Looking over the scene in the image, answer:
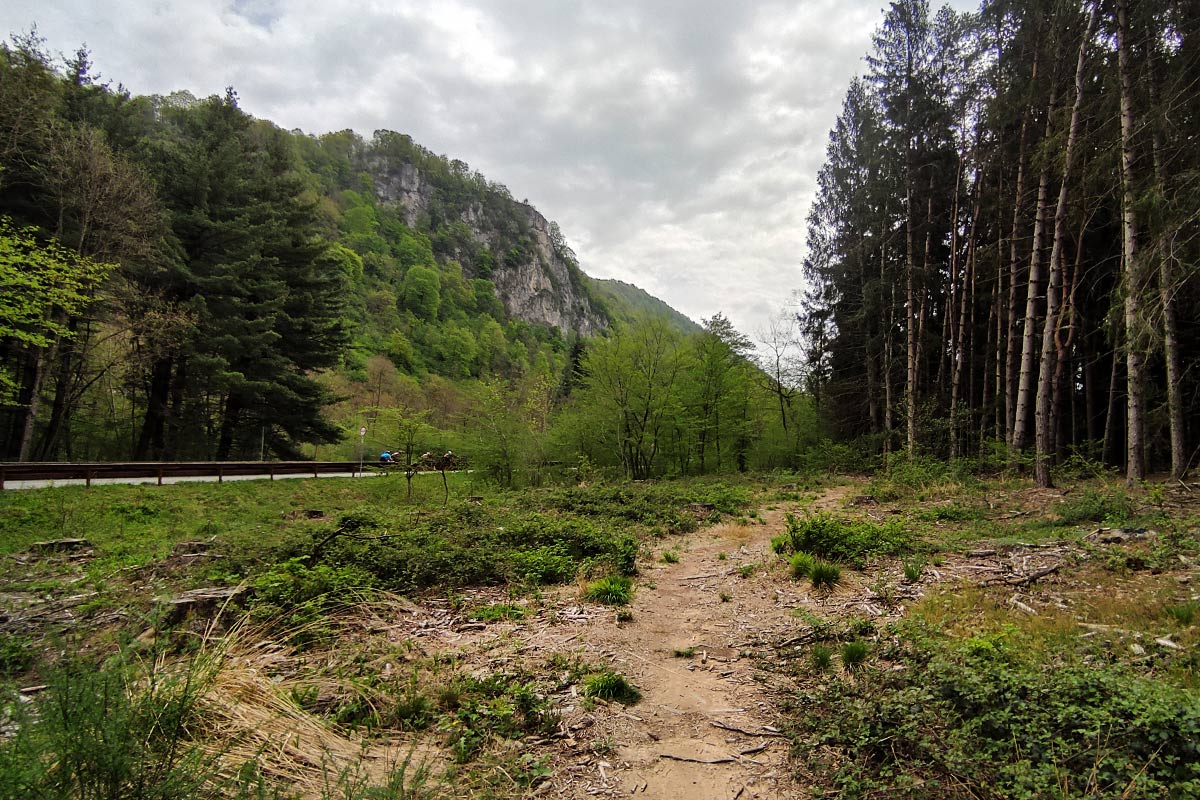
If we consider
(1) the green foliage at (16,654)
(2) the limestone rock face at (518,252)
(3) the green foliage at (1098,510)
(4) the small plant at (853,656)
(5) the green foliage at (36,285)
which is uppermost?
(2) the limestone rock face at (518,252)

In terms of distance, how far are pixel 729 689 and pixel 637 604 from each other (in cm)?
205

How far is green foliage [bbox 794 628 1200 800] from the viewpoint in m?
2.02

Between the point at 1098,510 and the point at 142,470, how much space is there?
2219 cm

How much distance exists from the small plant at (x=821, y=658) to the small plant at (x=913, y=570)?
2.25 metres

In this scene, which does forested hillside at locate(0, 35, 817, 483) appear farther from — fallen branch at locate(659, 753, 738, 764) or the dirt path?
fallen branch at locate(659, 753, 738, 764)

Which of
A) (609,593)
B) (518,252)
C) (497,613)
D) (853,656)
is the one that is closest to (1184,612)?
(853,656)

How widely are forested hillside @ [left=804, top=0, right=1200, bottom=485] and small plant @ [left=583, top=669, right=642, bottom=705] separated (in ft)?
27.5

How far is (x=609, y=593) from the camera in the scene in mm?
5531

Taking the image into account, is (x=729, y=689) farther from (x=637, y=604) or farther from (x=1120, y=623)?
(x=1120, y=623)

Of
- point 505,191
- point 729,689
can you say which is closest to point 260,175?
point 729,689

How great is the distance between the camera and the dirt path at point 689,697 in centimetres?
260

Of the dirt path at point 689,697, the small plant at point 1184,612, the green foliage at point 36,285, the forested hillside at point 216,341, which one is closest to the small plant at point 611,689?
the dirt path at point 689,697

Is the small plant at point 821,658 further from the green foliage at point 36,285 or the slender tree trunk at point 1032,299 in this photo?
the green foliage at point 36,285

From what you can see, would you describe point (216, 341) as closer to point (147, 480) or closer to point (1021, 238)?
point (147, 480)
